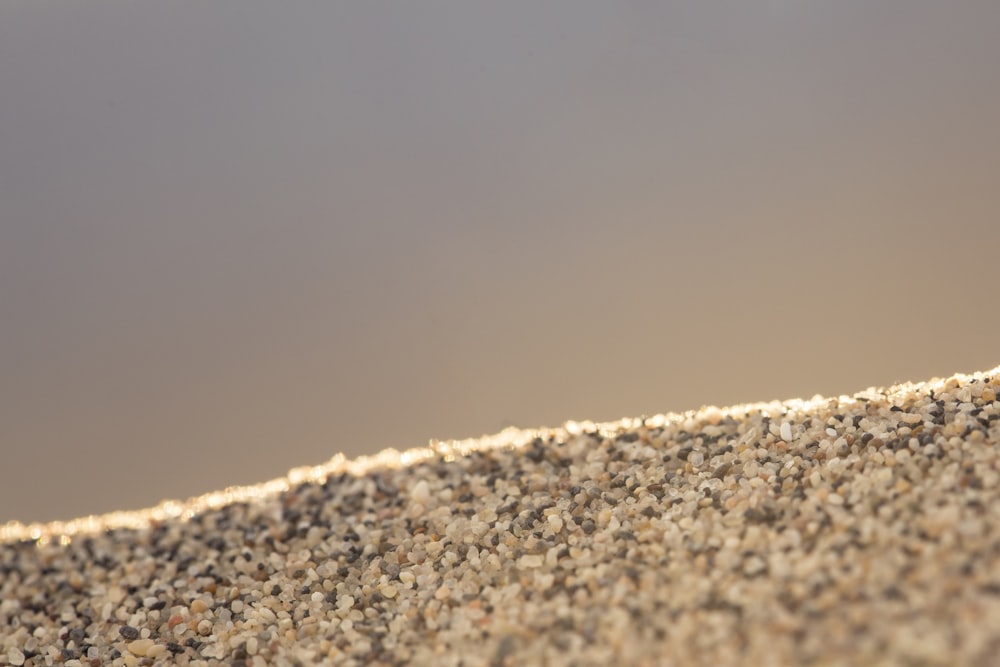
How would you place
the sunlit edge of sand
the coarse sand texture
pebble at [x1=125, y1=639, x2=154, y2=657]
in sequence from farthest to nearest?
the sunlit edge of sand → pebble at [x1=125, y1=639, x2=154, y2=657] → the coarse sand texture

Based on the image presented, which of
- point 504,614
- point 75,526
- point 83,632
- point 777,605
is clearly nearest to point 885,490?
point 777,605

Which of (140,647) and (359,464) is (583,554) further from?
(359,464)

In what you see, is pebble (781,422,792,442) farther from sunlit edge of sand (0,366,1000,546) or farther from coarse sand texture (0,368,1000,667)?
sunlit edge of sand (0,366,1000,546)

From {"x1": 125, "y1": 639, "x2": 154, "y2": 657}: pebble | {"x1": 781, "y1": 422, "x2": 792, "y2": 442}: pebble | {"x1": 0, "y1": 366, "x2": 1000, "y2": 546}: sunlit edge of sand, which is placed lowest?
{"x1": 125, "y1": 639, "x2": 154, "y2": 657}: pebble

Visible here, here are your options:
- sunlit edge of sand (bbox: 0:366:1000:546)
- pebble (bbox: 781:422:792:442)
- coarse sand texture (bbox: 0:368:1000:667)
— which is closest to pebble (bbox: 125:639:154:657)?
coarse sand texture (bbox: 0:368:1000:667)

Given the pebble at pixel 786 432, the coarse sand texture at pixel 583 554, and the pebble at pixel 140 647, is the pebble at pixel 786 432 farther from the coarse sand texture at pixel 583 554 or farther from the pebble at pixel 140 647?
the pebble at pixel 140 647

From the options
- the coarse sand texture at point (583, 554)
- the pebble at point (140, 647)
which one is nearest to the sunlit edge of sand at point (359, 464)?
the coarse sand texture at point (583, 554)
